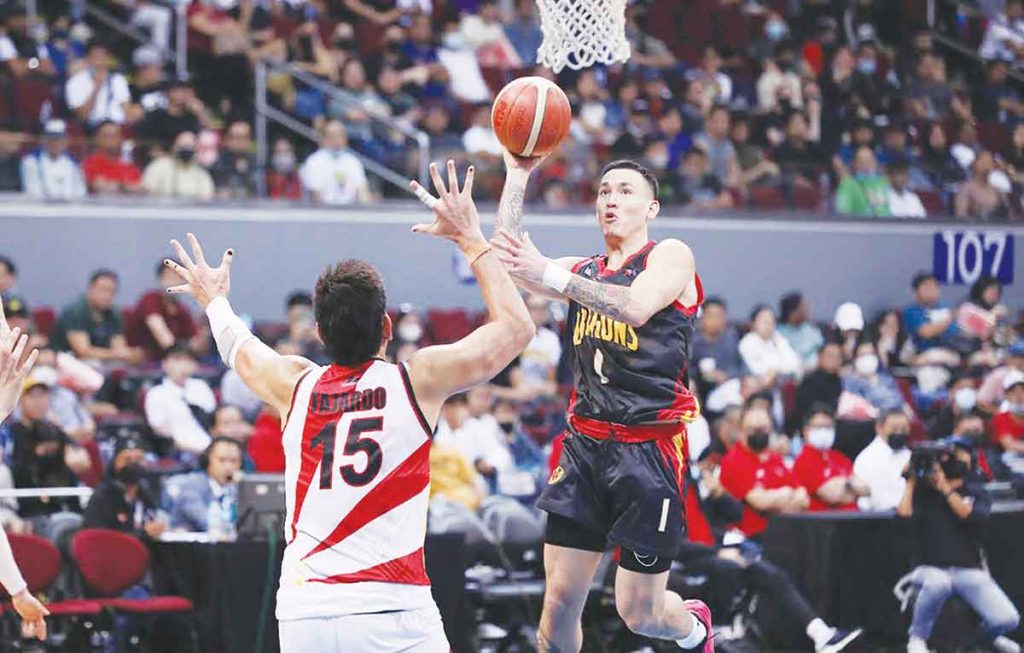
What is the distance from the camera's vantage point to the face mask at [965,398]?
1545cm

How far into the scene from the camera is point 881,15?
74.5 feet

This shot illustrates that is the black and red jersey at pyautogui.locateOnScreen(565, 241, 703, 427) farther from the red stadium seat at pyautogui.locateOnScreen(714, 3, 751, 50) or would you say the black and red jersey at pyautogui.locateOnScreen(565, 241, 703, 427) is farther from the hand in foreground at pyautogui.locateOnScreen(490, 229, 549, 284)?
the red stadium seat at pyautogui.locateOnScreen(714, 3, 751, 50)

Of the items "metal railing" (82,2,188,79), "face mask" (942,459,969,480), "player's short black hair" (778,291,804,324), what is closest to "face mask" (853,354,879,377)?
"player's short black hair" (778,291,804,324)

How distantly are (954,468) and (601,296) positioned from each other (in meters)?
5.12

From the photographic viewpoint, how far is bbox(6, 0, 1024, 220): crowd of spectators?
15.8 meters

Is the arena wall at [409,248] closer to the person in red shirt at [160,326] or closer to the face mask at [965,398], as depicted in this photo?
the person in red shirt at [160,326]

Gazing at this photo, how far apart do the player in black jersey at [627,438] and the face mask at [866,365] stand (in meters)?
8.73

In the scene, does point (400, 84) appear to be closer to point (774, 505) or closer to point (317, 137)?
point (317, 137)

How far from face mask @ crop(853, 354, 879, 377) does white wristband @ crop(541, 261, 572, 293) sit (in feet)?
31.6

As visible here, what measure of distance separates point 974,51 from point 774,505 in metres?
12.3

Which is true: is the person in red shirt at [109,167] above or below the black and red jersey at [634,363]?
above

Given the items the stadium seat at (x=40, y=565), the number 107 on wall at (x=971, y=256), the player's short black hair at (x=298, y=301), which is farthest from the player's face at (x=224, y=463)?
the number 107 on wall at (x=971, y=256)

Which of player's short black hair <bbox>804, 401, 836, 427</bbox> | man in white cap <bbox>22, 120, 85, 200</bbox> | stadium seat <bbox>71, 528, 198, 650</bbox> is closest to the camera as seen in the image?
stadium seat <bbox>71, 528, 198, 650</bbox>

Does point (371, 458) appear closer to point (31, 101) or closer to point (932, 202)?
point (31, 101)
